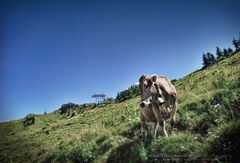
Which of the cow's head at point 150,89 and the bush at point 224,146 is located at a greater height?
the cow's head at point 150,89

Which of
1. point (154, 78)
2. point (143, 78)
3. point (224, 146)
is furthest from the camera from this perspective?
point (143, 78)

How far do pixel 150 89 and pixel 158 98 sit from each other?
369mm

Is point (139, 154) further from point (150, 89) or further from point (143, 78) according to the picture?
point (143, 78)

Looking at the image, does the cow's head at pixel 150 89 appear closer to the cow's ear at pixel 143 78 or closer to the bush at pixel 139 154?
the cow's ear at pixel 143 78

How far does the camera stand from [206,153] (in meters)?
3.92

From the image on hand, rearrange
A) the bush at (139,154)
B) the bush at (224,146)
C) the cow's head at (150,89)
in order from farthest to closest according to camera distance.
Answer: the bush at (139,154), the cow's head at (150,89), the bush at (224,146)

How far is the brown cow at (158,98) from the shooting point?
5641 mm

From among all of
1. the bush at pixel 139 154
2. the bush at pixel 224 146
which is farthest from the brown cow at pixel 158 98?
the bush at pixel 224 146

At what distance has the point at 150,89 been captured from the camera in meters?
5.67

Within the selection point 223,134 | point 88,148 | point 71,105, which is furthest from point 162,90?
point 71,105

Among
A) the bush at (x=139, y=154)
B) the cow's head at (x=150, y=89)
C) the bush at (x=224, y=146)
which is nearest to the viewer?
the bush at (x=224, y=146)

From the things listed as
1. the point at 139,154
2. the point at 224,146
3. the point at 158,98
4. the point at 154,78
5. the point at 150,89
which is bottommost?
the point at 139,154

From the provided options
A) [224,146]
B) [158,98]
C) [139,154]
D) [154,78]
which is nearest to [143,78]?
[154,78]

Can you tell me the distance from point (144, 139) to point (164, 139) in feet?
5.27
